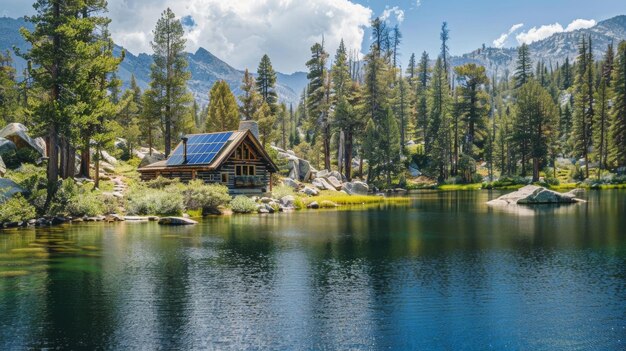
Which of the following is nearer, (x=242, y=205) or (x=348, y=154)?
(x=242, y=205)

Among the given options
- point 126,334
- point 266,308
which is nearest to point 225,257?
point 266,308

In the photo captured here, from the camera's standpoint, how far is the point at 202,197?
136 ft

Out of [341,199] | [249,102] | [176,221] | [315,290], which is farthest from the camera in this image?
[249,102]

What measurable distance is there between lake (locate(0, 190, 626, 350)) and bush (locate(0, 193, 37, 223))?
4511 millimetres

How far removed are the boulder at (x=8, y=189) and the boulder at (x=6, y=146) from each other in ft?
34.8

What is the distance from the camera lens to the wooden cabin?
47.1 m

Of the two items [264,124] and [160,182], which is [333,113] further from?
[160,182]

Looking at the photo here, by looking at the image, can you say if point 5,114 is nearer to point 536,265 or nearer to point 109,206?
point 109,206

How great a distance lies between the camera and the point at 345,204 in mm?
54938

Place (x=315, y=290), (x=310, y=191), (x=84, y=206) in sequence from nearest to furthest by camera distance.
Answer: (x=315, y=290)
(x=84, y=206)
(x=310, y=191)

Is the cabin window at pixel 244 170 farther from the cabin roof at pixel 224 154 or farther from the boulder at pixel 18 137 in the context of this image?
the boulder at pixel 18 137

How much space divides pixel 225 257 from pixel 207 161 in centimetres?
2660

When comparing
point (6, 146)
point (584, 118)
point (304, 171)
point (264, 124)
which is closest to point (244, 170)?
point (264, 124)

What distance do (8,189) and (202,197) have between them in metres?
14.0
